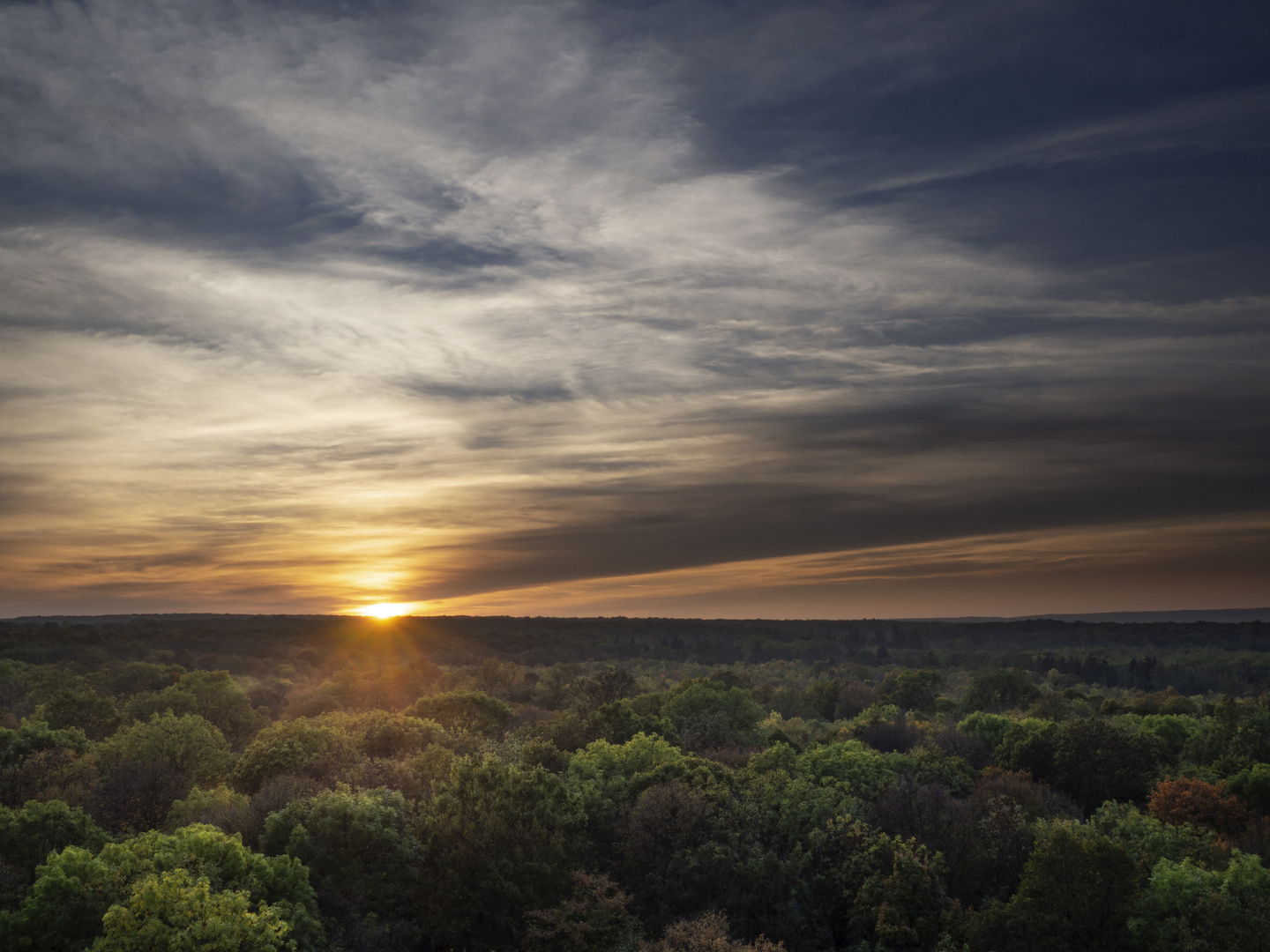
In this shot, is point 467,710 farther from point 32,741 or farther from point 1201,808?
point 1201,808

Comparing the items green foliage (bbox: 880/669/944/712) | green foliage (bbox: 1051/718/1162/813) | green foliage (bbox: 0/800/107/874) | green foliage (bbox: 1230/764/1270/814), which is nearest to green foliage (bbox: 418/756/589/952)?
green foliage (bbox: 0/800/107/874)

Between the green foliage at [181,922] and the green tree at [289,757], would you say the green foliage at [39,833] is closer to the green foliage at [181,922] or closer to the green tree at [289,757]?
the green foliage at [181,922]

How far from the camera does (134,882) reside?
28922 mm

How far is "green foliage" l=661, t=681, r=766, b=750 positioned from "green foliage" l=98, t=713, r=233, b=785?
39.6 m

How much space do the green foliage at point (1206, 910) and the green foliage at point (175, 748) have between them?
56376 mm

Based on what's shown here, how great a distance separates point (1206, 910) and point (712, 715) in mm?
56553

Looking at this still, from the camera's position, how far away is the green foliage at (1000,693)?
120 metres

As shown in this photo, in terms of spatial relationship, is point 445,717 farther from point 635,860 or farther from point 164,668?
point 164,668

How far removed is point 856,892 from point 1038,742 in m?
→ 35.8

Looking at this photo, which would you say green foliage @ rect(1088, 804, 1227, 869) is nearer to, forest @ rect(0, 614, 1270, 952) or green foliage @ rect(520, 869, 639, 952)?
forest @ rect(0, 614, 1270, 952)

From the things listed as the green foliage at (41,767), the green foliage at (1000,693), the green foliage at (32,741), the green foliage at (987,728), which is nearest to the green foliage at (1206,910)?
the green foliage at (987,728)

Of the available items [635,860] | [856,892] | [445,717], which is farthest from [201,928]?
[445,717]

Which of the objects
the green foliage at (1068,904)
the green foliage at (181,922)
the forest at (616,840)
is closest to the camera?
the green foliage at (181,922)

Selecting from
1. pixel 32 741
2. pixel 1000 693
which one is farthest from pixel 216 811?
pixel 1000 693
